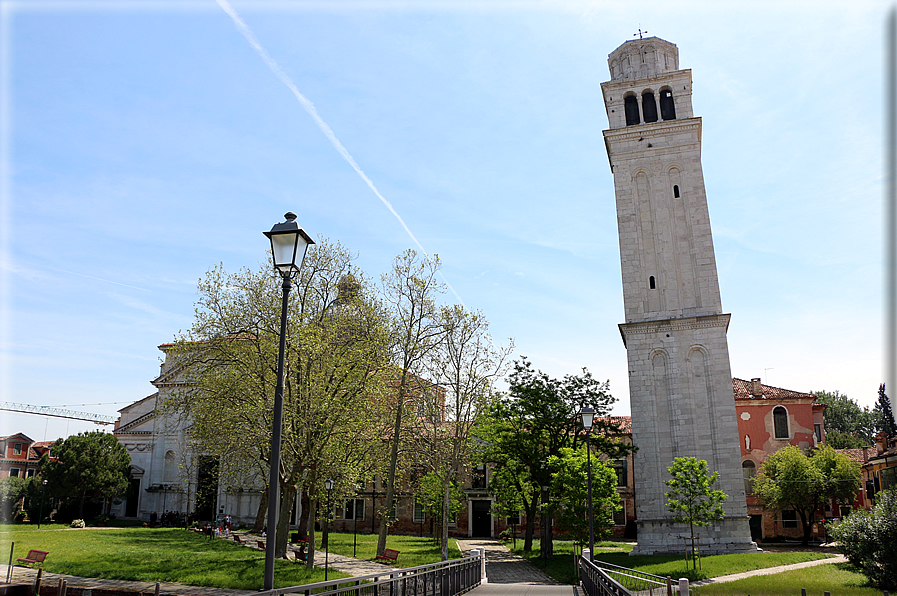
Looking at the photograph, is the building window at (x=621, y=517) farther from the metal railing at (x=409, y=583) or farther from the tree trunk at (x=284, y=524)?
the metal railing at (x=409, y=583)

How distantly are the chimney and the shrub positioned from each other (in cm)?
3039

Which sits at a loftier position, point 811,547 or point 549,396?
point 549,396

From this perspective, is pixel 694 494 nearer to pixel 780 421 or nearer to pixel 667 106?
pixel 667 106

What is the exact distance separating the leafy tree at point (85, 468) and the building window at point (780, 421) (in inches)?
2331

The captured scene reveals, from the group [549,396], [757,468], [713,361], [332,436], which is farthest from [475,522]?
[332,436]

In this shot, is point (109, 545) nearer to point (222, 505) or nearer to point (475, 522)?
point (222, 505)

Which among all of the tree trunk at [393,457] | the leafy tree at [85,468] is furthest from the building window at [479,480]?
the leafy tree at [85,468]

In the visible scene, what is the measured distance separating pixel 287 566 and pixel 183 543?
42.4ft

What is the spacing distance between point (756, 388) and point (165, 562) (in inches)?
2003

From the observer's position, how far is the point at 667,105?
4291 centimetres

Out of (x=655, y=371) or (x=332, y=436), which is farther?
(x=655, y=371)

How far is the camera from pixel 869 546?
77.5ft

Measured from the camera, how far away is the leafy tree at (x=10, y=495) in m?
47.3

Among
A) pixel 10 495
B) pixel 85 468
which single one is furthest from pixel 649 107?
pixel 10 495
